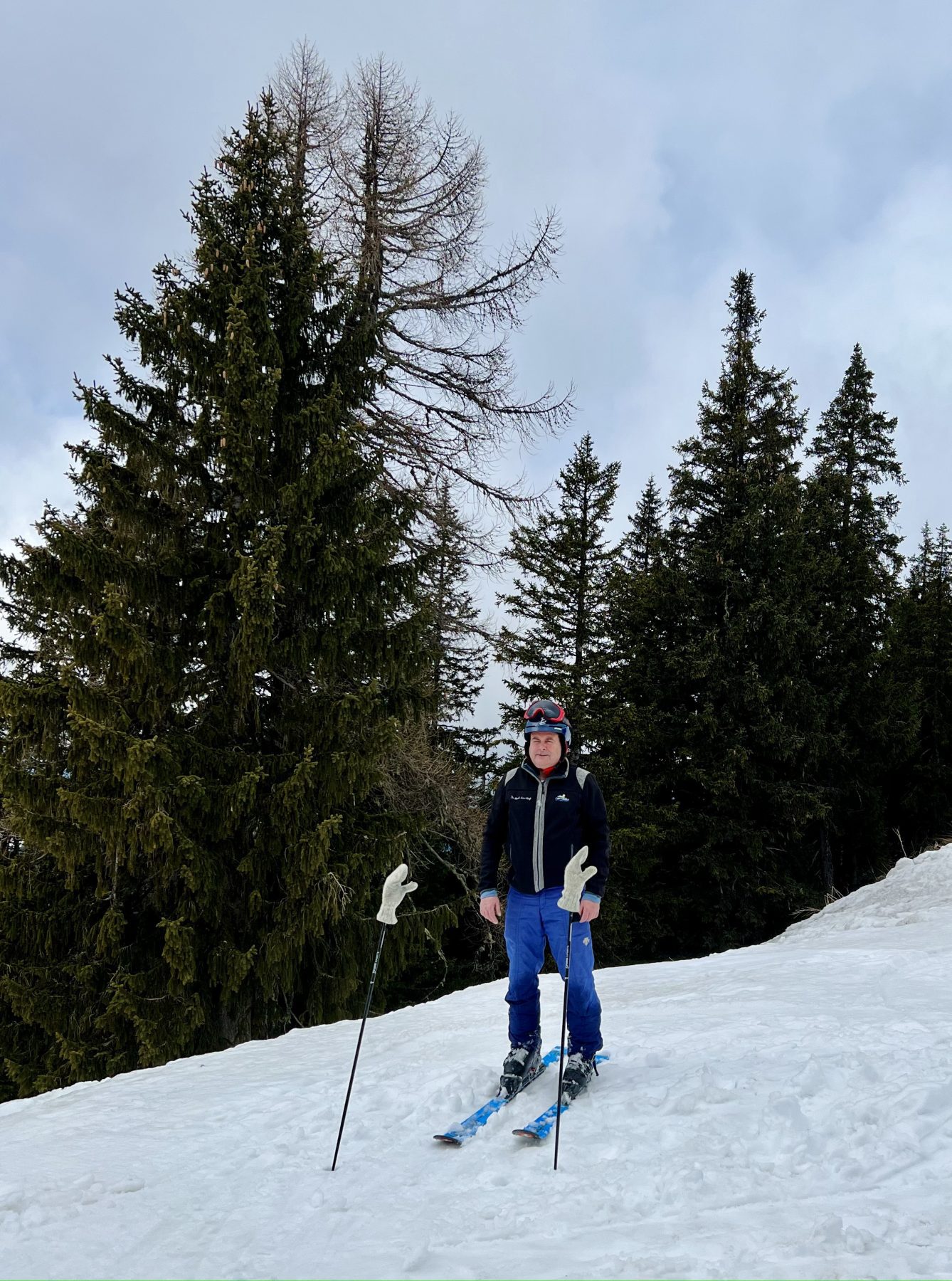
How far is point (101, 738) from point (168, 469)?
3.56 meters

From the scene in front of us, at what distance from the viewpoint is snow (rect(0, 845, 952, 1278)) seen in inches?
137

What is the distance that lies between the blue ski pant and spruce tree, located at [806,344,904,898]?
17.1 metres

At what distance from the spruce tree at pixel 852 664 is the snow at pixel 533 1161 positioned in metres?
16.6

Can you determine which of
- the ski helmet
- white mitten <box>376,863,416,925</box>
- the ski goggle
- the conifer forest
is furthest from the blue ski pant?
the conifer forest

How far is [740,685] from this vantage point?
19.2 metres

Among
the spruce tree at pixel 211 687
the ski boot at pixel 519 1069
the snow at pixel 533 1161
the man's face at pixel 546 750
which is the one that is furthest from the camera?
the spruce tree at pixel 211 687

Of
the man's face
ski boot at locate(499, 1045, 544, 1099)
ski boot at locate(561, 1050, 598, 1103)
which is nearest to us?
ski boot at locate(561, 1050, 598, 1103)

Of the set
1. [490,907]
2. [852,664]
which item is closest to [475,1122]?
[490,907]

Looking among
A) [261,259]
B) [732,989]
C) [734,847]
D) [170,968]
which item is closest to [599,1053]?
[732,989]

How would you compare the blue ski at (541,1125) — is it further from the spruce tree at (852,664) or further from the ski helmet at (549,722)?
the spruce tree at (852,664)

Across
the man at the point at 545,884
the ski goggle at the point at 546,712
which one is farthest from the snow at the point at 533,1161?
the ski goggle at the point at 546,712

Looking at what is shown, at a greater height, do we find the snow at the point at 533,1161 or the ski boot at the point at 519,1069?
the ski boot at the point at 519,1069

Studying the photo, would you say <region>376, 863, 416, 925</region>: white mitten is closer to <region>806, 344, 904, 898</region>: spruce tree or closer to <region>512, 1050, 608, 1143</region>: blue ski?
<region>512, 1050, 608, 1143</region>: blue ski

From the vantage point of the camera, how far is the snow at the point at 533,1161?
11.4ft
